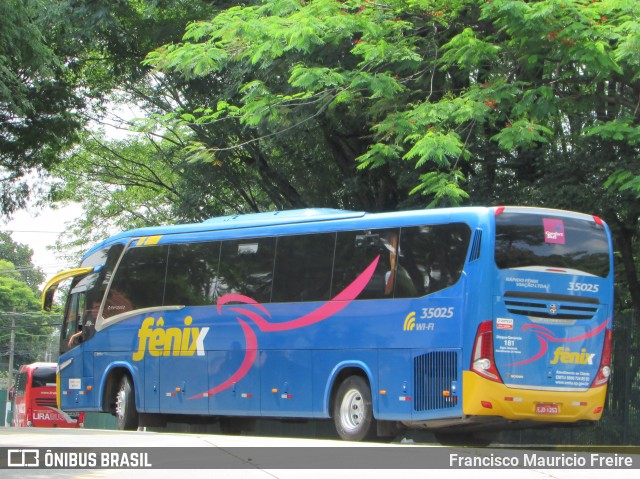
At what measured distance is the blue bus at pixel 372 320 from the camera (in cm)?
1404

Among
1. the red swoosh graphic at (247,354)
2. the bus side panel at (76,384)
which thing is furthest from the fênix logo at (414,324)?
the bus side panel at (76,384)

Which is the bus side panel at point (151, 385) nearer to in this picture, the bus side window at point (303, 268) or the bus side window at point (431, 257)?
the bus side window at point (303, 268)

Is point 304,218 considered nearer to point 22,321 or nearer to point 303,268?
point 303,268

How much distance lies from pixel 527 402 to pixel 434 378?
123cm

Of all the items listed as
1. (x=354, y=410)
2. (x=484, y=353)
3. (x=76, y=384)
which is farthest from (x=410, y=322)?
(x=76, y=384)

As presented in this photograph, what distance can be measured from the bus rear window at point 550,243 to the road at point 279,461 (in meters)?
3.23

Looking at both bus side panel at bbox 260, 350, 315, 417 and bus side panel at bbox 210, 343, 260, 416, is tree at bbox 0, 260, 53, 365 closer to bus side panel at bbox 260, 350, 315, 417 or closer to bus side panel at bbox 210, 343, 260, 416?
bus side panel at bbox 210, 343, 260, 416

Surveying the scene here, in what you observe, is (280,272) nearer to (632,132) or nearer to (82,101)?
(632,132)

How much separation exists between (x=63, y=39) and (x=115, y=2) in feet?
4.98

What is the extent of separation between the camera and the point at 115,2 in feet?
80.4

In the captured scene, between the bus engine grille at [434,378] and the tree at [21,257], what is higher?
the tree at [21,257]

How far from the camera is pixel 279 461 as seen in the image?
10375 millimetres

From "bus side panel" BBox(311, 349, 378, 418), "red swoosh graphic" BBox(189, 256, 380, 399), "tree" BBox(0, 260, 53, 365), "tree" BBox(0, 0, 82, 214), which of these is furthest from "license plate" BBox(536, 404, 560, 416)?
"tree" BBox(0, 260, 53, 365)

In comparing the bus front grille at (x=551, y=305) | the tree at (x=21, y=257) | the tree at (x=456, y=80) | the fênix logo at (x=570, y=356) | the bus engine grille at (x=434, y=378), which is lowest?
the bus engine grille at (x=434, y=378)
